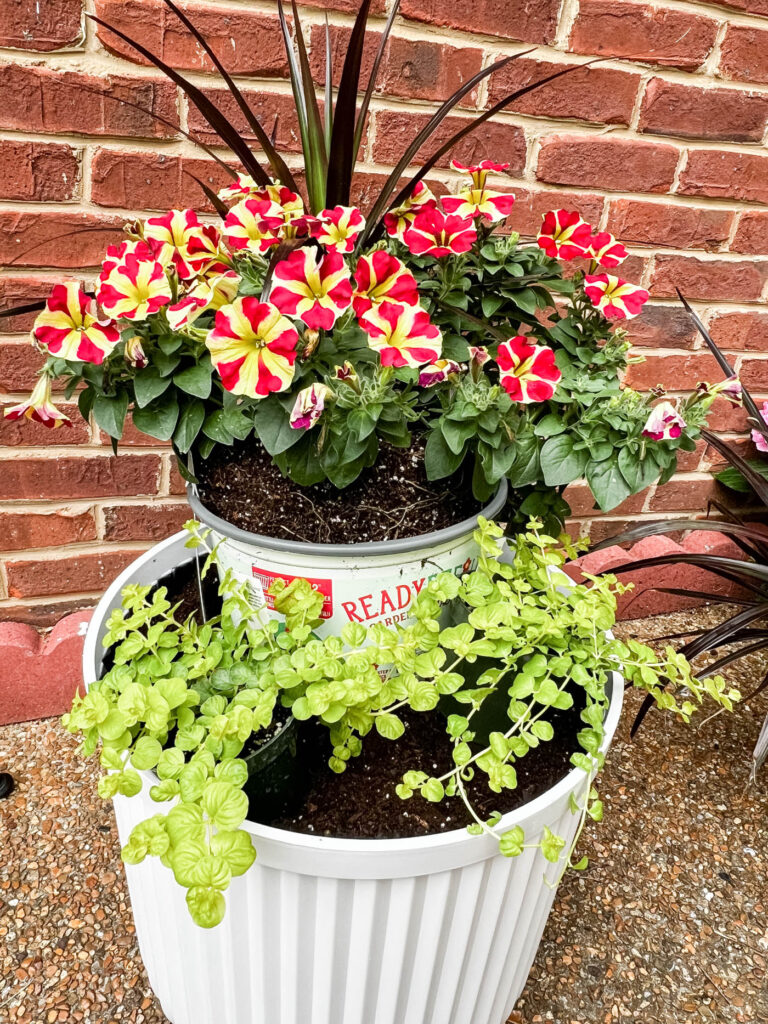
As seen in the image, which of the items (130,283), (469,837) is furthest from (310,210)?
(469,837)

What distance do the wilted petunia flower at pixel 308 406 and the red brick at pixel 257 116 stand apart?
613mm

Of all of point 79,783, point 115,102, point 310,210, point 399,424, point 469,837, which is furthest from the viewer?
point 79,783

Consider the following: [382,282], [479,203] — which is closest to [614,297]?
[479,203]

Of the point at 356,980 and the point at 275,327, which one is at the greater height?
the point at 275,327

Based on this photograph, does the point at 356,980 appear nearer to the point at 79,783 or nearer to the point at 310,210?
the point at 79,783

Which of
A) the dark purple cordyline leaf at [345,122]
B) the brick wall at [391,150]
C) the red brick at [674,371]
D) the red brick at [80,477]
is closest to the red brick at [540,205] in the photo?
the brick wall at [391,150]

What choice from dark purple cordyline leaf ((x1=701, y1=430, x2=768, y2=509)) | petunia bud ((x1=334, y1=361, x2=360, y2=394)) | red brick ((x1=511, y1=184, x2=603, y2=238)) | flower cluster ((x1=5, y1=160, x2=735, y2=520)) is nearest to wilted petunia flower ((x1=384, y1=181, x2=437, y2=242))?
flower cluster ((x1=5, y1=160, x2=735, y2=520))

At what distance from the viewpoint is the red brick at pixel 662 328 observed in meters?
1.48

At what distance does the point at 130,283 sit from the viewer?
0.74 m

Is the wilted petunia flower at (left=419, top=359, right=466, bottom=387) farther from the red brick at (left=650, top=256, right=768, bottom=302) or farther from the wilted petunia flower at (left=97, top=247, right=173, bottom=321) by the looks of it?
the red brick at (left=650, top=256, right=768, bottom=302)

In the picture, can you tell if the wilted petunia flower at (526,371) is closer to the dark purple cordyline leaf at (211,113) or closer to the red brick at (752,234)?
the dark purple cordyline leaf at (211,113)

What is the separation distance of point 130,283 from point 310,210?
0.82 ft

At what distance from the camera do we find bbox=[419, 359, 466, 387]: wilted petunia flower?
78 centimetres

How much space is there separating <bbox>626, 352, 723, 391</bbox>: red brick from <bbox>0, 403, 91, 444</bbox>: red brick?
1043mm
